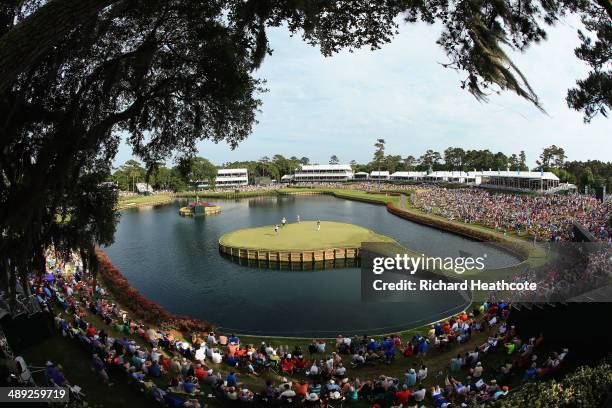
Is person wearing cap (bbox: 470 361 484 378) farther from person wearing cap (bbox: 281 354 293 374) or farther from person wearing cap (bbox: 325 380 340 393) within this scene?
person wearing cap (bbox: 281 354 293 374)

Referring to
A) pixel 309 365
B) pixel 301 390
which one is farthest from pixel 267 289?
pixel 301 390

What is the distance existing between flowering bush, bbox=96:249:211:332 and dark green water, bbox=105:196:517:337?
8.52 ft

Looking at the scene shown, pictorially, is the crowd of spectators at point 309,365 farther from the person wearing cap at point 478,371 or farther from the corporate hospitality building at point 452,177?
the corporate hospitality building at point 452,177

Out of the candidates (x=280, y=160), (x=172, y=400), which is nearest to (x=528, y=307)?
(x=172, y=400)

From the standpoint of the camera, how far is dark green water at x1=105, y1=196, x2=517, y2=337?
2381 centimetres

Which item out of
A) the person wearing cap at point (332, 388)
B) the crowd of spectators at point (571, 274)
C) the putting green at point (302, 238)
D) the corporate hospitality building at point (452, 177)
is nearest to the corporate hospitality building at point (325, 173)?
the corporate hospitality building at point (452, 177)

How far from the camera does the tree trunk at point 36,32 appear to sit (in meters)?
4.66

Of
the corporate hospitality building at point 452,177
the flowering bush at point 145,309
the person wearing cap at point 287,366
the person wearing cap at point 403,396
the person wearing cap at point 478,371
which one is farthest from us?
the corporate hospitality building at point 452,177

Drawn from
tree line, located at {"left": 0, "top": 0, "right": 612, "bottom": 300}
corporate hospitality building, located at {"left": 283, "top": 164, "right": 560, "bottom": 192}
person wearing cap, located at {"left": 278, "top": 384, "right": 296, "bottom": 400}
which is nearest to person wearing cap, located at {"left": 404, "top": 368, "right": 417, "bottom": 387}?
person wearing cap, located at {"left": 278, "top": 384, "right": 296, "bottom": 400}

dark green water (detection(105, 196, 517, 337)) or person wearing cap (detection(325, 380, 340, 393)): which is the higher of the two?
person wearing cap (detection(325, 380, 340, 393))

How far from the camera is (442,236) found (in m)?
49.9

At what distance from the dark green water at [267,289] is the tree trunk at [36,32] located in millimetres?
18701

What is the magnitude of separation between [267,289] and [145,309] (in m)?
9.76

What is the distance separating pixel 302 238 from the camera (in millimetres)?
42312
